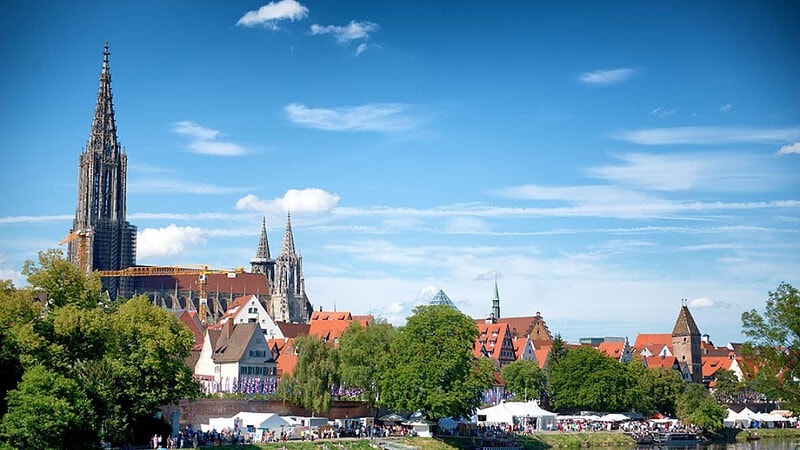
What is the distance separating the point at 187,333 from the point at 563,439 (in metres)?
38.5

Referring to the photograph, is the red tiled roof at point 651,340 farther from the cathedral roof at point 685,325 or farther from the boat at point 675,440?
the boat at point 675,440

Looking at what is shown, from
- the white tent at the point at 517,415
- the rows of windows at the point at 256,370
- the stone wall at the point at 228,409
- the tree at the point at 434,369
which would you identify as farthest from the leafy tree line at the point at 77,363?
the white tent at the point at 517,415

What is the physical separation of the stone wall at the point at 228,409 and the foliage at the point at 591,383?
29909 mm

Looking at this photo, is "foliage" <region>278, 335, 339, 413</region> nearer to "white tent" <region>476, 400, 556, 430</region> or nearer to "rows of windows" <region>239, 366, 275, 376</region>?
"rows of windows" <region>239, 366, 275, 376</region>

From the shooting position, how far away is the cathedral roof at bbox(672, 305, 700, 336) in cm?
15275

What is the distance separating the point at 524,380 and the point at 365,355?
94.1 ft

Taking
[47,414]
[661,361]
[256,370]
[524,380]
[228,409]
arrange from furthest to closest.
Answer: [661,361]
[524,380]
[256,370]
[228,409]
[47,414]

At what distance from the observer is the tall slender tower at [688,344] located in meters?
152

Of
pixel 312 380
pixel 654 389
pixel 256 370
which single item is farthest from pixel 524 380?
pixel 312 380

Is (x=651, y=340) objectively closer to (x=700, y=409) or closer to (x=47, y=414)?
(x=700, y=409)

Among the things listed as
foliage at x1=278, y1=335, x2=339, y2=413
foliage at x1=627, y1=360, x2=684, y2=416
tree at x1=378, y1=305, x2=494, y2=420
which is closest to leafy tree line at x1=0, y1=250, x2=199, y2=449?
foliage at x1=278, y1=335, x2=339, y2=413

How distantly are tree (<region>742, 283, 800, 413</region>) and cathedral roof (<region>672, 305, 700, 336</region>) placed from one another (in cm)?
9149

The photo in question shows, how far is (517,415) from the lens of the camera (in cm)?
9381

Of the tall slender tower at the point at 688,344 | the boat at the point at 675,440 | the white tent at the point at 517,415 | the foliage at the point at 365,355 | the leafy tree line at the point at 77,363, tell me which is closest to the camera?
the leafy tree line at the point at 77,363
